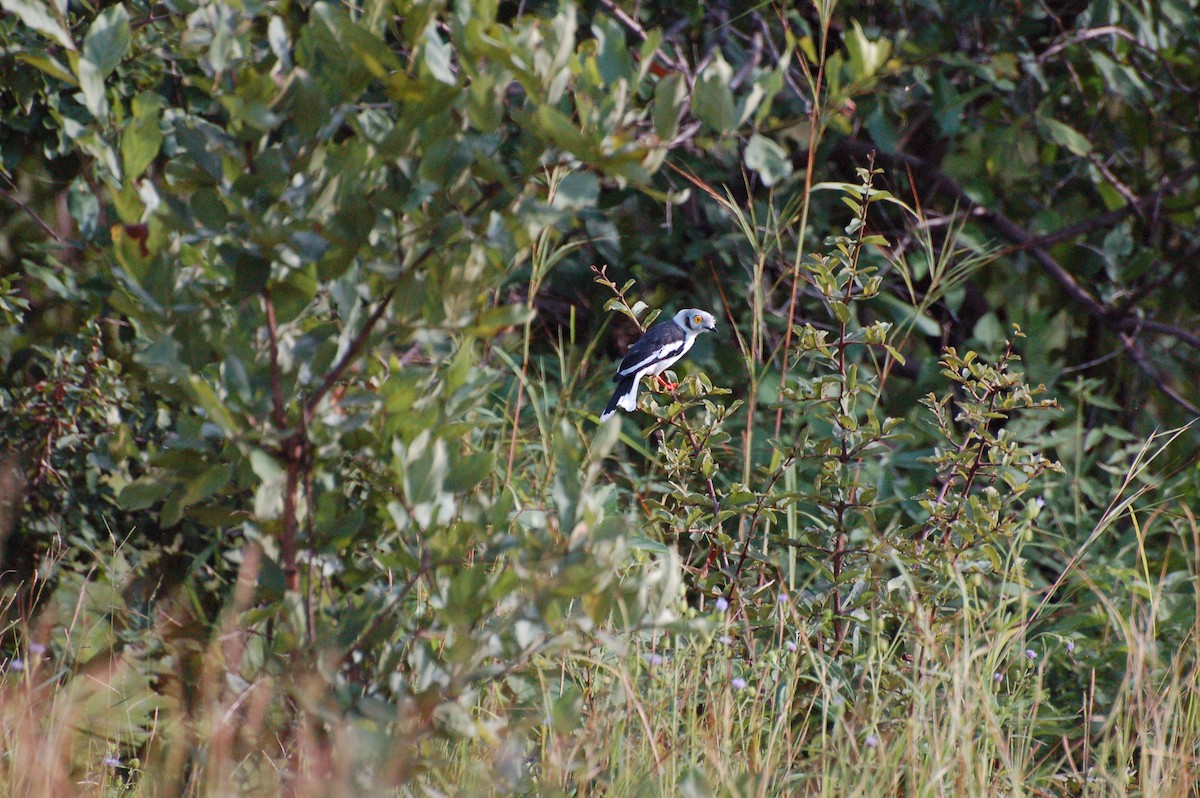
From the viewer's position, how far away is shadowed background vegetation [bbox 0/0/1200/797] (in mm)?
1495

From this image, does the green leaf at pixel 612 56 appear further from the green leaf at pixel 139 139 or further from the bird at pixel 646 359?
the bird at pixel 646 359

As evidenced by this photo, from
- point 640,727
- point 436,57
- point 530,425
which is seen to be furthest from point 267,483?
point 530,425

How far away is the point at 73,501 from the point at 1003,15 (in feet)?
9.57

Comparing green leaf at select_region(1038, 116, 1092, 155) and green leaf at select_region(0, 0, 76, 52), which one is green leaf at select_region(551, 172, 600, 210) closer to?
green leaf at select_region(0, 0, 76, 52)

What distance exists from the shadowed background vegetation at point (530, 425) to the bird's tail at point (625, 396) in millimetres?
164

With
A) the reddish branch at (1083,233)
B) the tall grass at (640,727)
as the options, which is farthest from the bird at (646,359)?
the reddish branch at (1083,233)

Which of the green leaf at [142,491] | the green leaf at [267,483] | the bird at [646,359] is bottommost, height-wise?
the bird at [646,359]

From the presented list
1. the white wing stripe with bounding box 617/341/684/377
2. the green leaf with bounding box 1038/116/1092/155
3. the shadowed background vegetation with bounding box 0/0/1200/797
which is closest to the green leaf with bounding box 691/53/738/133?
the shadowed background vegetation with bounding box 0/0/1200/797

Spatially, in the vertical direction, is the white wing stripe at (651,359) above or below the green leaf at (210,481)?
below

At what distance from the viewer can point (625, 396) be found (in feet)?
8.73

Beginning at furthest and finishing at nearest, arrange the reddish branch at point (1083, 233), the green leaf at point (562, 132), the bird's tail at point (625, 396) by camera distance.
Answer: the reddish branch at point (1083, 233), the bird's tail at point (625, 396), the green leaf at point (562, 132)

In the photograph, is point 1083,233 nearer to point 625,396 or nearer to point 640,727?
point 625,396

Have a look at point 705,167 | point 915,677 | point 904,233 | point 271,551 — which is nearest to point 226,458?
point 271,551

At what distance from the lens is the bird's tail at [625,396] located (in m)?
2.62
